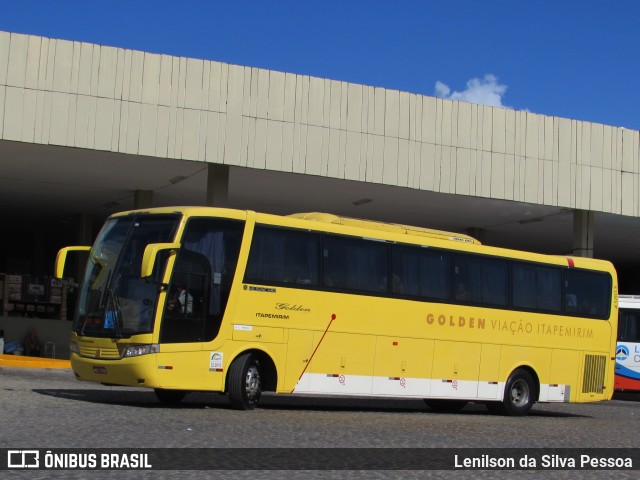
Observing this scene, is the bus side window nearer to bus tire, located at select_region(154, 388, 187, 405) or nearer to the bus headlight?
bus tire, located at select_region(154, 388, 187, 405)

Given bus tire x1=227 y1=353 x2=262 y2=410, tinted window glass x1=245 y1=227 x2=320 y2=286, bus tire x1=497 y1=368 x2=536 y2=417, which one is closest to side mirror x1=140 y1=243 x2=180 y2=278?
tinted window glass x1=245 y1=227 x2=320 y2=286

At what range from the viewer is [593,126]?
105 feet

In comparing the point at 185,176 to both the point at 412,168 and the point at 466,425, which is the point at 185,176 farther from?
the point at 466,425

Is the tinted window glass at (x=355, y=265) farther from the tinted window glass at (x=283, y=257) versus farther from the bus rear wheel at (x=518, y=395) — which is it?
the bus rear wheel at (x=518, y=395)

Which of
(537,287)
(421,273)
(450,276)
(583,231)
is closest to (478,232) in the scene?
(583,231)

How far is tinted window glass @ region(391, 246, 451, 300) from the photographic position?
18203 millimetres

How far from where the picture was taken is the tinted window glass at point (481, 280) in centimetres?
1914

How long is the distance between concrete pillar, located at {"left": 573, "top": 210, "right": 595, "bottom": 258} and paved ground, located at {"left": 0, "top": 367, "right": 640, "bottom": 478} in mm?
13843

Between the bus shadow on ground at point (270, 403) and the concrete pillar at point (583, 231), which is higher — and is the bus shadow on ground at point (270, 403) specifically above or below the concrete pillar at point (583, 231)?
below

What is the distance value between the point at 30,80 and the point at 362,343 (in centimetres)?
1191

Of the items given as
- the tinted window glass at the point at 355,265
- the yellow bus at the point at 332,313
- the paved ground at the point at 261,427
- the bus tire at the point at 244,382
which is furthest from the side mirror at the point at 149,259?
the tinted window glass at the point at 355,265

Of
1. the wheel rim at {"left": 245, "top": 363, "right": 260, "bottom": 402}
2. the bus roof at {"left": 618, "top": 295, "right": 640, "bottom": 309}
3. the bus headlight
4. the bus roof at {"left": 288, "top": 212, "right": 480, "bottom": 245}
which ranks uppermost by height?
the bus roof at {"left": 288, "top": 212, "right": 480, "bottom": 245}

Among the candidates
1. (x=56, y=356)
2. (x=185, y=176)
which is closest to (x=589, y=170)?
(x=185, y=176)

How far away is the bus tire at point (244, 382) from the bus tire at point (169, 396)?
1.21 metres
